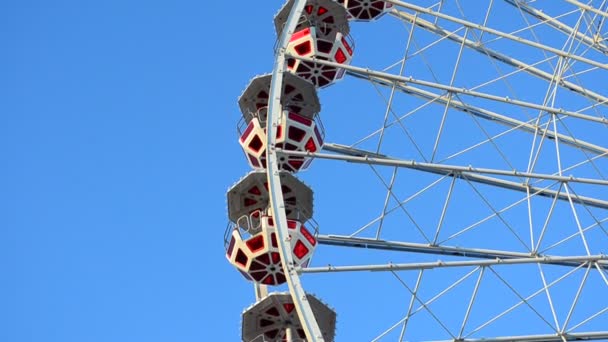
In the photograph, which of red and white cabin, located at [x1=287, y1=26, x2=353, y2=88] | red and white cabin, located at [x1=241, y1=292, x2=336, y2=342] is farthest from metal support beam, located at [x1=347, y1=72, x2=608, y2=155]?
red and white cabin, located at [x1=241, y1=292, x2=336, y2=342]

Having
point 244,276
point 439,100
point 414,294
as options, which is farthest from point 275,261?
point 439,100

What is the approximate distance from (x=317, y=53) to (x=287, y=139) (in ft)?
9.32

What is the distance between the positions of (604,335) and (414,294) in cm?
309

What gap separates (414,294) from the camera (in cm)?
2277

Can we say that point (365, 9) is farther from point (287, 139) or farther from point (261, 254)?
point (261, 254)

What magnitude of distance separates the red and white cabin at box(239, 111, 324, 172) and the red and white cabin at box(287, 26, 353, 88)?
39.6 inches

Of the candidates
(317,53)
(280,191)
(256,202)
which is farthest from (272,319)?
(317,53)

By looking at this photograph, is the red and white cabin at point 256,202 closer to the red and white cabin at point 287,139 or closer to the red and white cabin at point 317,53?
the red and white cabin at point 287,139

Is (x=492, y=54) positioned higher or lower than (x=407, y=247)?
higher

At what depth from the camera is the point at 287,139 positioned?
25.3m

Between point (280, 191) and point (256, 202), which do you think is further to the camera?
point (256, 202)

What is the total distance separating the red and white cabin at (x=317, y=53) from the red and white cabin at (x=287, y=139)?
39.6 inches

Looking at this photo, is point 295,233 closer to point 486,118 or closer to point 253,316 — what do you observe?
point 253,316

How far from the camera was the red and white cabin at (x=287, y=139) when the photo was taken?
2492 centimetres
